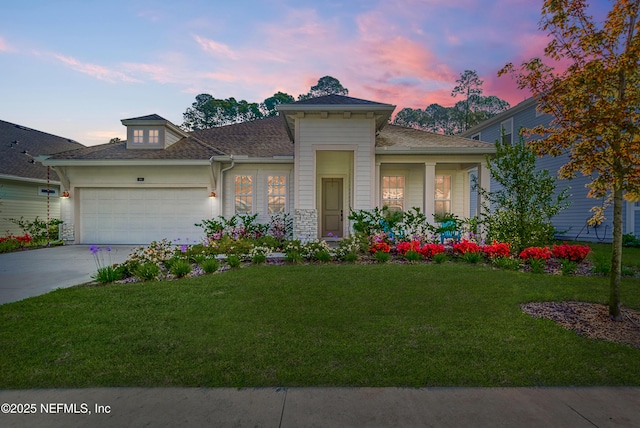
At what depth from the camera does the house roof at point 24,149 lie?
13.9 meters

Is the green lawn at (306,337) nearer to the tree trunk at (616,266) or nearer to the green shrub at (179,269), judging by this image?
the green shrub at (179,269)

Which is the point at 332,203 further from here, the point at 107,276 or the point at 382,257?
the point at 107,276

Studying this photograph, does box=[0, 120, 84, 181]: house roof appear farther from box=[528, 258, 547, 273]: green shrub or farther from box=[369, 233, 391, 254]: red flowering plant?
box=[528, 258, 547, 273]: green shrub

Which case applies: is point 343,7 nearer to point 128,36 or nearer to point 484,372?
point 128,36

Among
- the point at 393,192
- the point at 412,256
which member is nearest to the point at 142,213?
the point at 393,192

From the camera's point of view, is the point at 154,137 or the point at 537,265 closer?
the point at 537,265

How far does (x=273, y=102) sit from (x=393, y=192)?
22.3 metres

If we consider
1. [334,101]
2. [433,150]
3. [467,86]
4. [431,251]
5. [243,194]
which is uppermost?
[467,86]

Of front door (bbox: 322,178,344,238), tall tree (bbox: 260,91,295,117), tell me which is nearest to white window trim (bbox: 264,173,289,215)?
front door (bbox: 322,178,344,238)

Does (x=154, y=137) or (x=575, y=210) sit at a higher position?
(x=154, y=137)

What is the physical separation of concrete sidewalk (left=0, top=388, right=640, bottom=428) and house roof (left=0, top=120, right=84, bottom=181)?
15.5 metres

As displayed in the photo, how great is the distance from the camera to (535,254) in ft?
23.4

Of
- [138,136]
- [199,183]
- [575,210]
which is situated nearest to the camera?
[199,183]

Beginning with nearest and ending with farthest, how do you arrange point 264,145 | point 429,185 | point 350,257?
point 350,257, point 429,185, point 264,145
